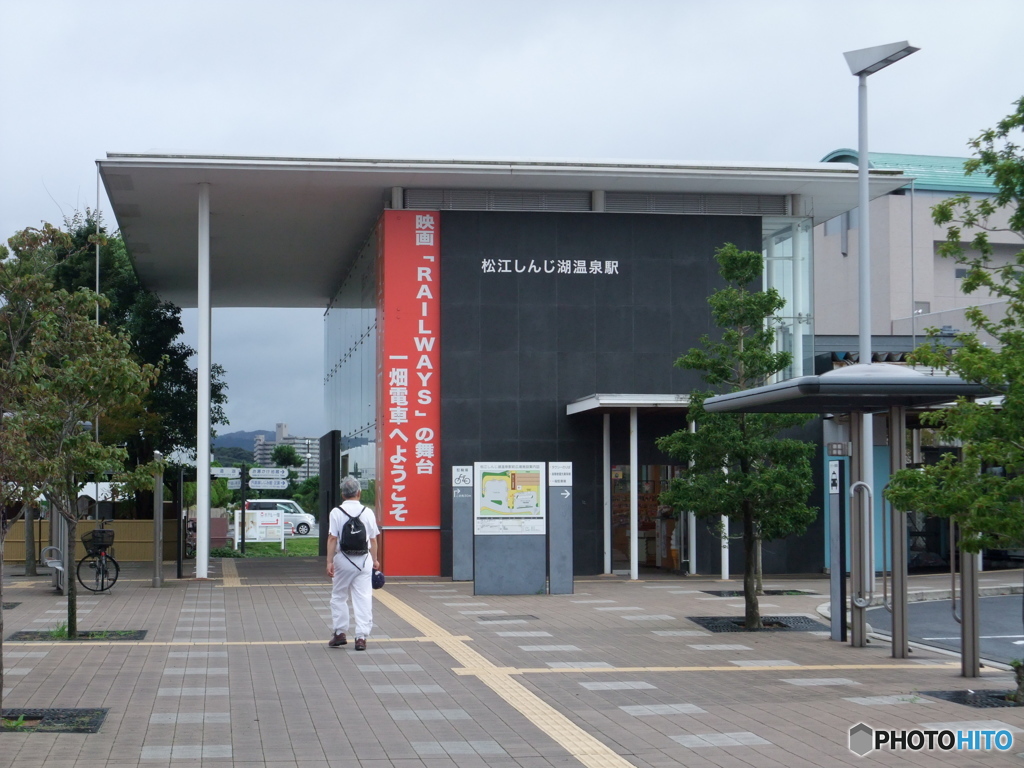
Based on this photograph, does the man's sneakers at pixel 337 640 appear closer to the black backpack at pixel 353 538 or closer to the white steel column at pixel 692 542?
the black backpack at pixel 353 538

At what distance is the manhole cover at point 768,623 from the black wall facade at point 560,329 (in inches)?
320

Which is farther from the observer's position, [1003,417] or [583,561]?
[583,561]

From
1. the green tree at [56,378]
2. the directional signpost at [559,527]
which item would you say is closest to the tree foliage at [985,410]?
the green tree at [56,378]

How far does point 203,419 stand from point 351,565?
1159 cm

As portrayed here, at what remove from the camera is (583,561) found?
23875mm

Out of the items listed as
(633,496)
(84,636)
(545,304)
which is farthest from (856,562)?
(545,304)

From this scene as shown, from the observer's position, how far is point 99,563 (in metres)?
19.4

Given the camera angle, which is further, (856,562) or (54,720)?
(856,562)

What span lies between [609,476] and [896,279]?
34626 mm

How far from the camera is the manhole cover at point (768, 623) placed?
14844mm

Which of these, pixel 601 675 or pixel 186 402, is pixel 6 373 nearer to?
pixel 601 675

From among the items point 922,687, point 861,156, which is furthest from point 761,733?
point 861,156

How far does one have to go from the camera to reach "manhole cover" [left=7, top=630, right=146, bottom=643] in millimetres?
13469

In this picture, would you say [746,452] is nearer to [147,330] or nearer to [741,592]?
[741,592]
